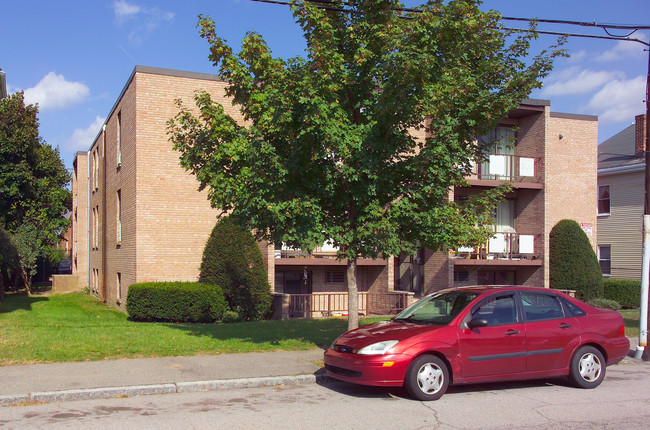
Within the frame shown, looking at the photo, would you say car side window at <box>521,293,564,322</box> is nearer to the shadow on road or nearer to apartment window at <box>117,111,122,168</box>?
the shadow on road

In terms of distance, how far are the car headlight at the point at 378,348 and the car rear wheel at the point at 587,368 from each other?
2.91 metres

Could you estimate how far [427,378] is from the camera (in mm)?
7645

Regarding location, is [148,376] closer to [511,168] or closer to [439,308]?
[439,308]

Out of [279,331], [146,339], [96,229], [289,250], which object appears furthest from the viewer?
[96,229]

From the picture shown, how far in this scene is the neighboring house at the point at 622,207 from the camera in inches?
1086

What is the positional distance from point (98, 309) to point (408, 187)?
15.2m

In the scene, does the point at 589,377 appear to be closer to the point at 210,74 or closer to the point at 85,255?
the point at 210,74

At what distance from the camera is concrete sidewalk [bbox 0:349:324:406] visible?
25.3ft

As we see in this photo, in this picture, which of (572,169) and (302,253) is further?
(572,169)

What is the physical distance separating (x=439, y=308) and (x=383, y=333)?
1.11 m

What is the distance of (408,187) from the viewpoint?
9922mm

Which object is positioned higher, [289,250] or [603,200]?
[603,200]

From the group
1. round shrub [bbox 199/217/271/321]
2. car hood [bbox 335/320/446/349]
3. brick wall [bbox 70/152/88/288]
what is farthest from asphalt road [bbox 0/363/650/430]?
brick wall [bbox 70/152/88/288]

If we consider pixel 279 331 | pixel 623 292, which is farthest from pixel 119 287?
pixel 623 292
